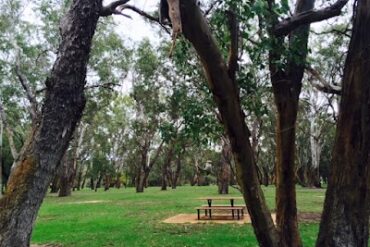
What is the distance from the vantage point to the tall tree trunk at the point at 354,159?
456cm

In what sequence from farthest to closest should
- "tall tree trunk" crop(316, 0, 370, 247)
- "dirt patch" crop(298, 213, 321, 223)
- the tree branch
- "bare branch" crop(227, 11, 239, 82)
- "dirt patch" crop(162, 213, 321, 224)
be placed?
"dirt patch" crop(162, 213, 321, 224), "dirt patch" crop(298, 213, 321, 223), the tree branch, "bare branch" crop(227, 11, 239, 82), "tall tree trunk" crop(316, 0, 370, 247)

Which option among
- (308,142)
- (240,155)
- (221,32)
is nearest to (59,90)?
(240,155)

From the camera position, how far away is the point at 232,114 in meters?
4.92

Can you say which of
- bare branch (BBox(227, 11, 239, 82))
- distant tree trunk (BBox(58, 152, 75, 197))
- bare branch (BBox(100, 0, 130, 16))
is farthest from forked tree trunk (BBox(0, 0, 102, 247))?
distant tree trunk (BBox(58, 152, 75, 197))

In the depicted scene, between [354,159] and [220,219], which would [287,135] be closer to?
[354,159]

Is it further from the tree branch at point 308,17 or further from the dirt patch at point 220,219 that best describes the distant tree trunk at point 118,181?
the tree branch at point 308,17

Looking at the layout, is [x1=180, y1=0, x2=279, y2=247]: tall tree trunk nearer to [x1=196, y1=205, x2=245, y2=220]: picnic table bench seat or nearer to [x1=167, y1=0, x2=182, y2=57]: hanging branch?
[x1=167, y1=0, x2=182, y2=57]: hanging branch

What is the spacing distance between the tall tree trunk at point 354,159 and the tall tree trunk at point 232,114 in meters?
0.77

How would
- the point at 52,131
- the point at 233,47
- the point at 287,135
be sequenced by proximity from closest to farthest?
the point at 52,131 → the point at 233,47 → the point at 287,135

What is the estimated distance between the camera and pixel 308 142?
42.1 metres

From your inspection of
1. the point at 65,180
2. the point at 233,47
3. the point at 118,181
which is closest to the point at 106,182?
the point at 118,181

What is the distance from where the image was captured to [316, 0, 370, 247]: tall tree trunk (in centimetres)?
456

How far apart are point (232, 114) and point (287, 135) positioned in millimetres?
1130

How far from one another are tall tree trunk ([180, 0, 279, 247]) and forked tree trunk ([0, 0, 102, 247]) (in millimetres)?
1190
